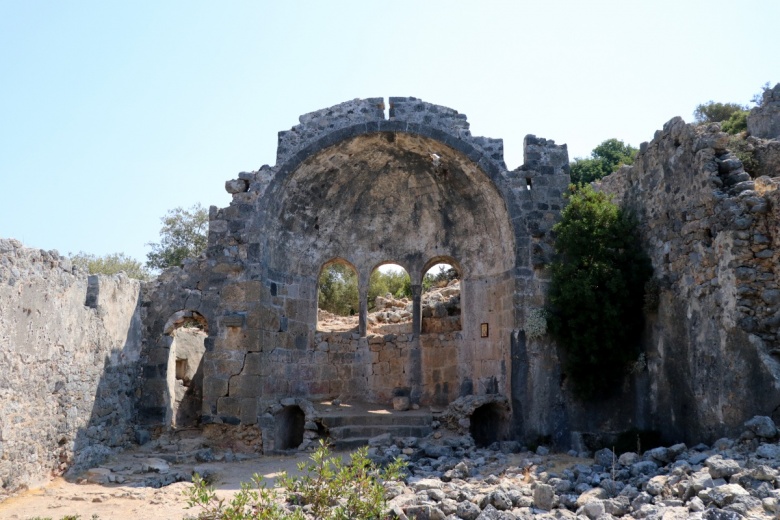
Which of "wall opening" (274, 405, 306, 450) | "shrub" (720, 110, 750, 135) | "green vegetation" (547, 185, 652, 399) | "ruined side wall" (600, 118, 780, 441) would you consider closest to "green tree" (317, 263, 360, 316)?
"wall opening" (274, 405, 306, 450)

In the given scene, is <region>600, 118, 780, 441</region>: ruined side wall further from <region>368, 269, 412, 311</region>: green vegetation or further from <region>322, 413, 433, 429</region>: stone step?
<region>368, 269, 412, 311</region>: green vegetation

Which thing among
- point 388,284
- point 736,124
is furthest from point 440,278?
point 736,124

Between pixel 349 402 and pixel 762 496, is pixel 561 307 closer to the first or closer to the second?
pixel 349 402

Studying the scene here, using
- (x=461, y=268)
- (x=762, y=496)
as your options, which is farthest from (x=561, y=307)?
(x=762, y=496)

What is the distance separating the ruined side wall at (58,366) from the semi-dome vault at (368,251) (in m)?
1.43

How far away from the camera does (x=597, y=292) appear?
38.4ft

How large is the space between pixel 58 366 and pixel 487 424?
776 cm

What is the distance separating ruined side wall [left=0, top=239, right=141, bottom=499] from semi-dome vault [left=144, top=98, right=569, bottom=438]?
56.2 inches

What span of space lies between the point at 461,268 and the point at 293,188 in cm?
383

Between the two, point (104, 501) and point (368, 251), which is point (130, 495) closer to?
point (104, 501)

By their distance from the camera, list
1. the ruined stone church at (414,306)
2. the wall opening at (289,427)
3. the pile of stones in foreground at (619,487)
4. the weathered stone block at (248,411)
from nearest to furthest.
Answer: the pile of stones in foreground at (619,487) < the ruined stone church at (414,306) < the weathered stone block at (248,411) < the wall opening at (289,427)

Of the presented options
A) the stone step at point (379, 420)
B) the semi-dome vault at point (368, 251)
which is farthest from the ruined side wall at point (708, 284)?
the stone step at point (379, 420)

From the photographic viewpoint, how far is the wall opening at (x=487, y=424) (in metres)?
13.3

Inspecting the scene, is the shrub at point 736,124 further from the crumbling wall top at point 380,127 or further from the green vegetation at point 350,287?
the crumbling wall top at point 380,127
